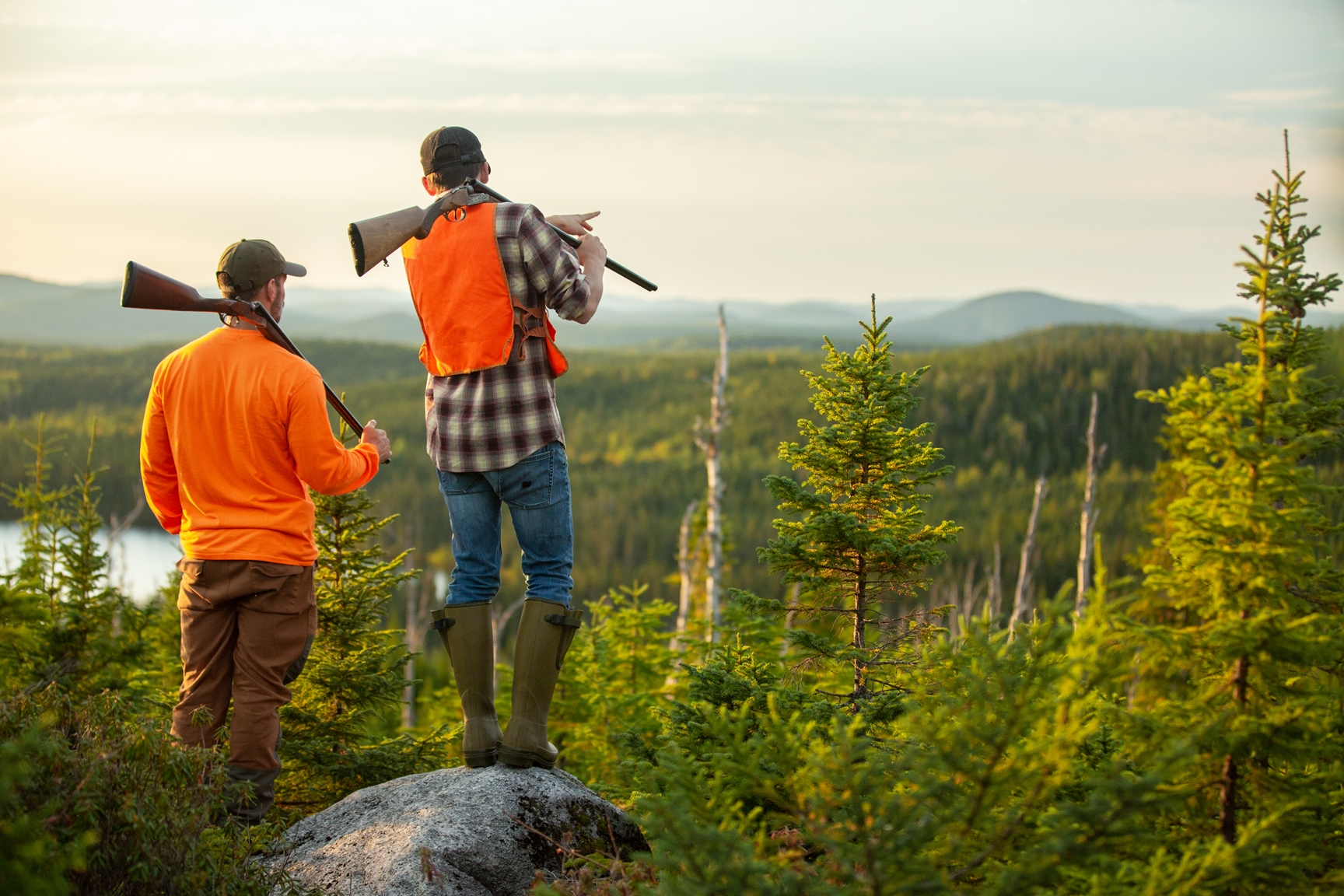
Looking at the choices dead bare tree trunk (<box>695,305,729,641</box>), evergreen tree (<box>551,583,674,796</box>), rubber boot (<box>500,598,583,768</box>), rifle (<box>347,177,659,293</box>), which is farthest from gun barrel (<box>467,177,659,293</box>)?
dead bare tree trunk (<box>695,305,729,641</box>)

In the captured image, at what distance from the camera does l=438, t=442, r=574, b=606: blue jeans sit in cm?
507

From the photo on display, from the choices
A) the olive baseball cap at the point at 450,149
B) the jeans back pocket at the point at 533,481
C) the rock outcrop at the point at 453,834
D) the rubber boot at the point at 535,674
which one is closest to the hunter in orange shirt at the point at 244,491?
the rock outcrop at the point at 453,834

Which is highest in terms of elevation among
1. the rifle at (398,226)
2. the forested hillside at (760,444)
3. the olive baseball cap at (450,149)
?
the olive baseball cap at (450,149)

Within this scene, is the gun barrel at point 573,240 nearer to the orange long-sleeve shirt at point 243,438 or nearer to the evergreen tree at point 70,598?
the orange long-sleeve shirt at point 243,438

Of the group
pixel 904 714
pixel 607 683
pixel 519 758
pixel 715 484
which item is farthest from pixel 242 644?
pixel 715 484

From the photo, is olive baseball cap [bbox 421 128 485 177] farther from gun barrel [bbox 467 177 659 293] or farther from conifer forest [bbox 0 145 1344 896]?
conifer forest [bbox 0 145 1344 896]

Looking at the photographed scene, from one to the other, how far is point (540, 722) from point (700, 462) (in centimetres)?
15607

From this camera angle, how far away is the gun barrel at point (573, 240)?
5.06m

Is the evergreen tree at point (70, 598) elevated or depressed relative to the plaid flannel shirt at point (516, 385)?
depressed

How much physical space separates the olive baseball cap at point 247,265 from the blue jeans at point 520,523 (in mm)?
1264

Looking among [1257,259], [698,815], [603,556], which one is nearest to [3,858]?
[698,815]

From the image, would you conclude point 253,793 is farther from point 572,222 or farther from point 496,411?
point 572,222

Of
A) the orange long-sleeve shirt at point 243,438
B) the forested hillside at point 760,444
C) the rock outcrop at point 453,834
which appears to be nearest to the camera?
the rock outcrop at point 453,834

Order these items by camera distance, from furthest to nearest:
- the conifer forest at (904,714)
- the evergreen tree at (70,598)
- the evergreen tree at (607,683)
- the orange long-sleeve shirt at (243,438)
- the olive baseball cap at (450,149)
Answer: the evergreen tree at (607,683) → the evergreen tree at (70,598) → the olive baseball cap at (450,149) → the orange long-sleeve shirt at (243,438) → the conifer forest at (904,714)
